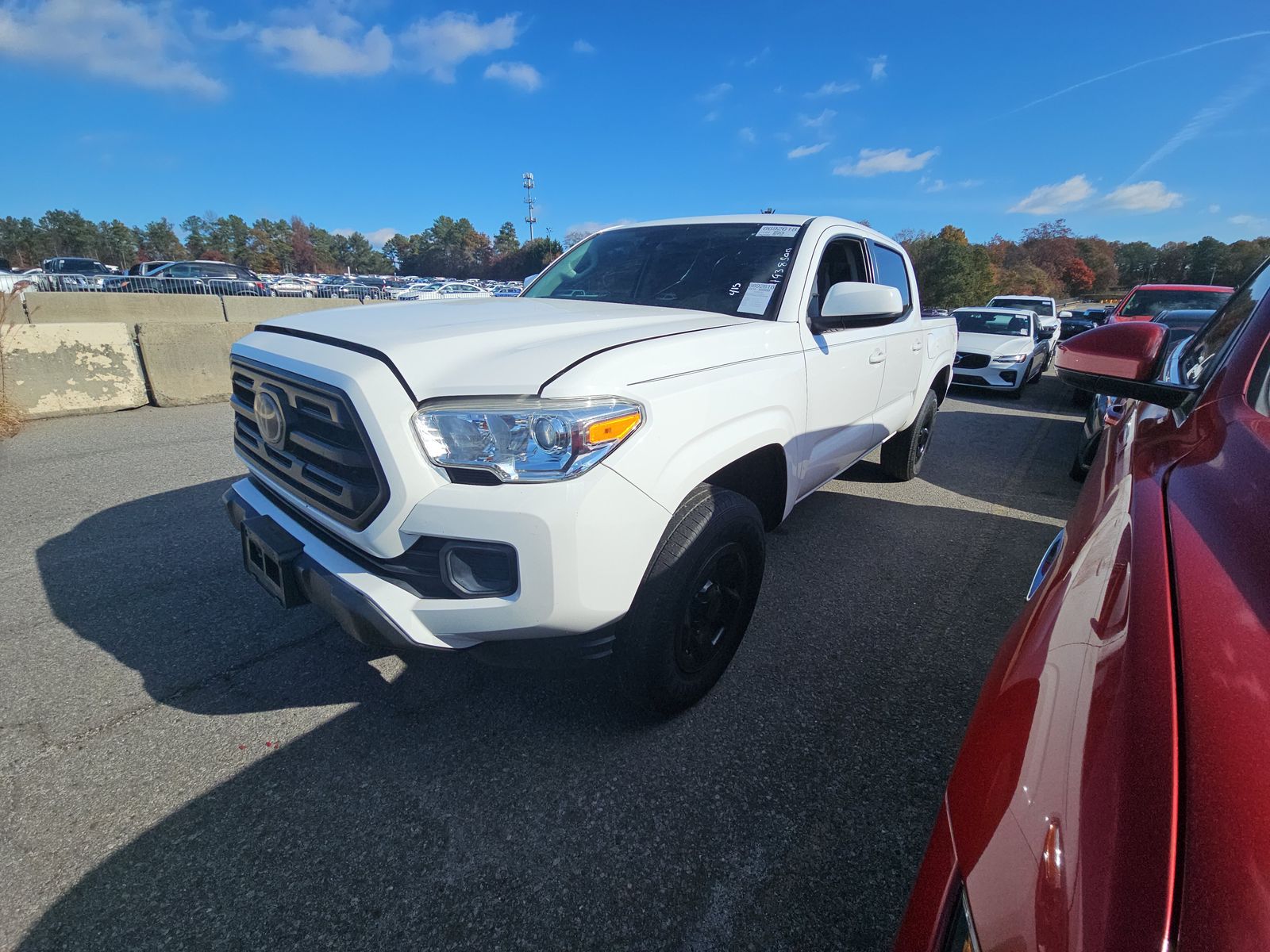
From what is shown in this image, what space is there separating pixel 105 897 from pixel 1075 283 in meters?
79.8

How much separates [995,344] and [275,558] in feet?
36.3

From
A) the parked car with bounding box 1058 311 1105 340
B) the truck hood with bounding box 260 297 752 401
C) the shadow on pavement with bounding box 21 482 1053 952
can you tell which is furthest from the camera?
the parked car with bounding box 1058 311 1105 340

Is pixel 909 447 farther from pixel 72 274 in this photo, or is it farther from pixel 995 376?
pixel 72 274

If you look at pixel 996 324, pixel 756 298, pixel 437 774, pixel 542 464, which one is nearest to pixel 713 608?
pixel 542 464

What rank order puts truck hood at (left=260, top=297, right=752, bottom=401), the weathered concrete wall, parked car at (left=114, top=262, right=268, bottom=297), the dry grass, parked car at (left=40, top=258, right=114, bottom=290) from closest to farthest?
truck hood at (left=260, top=297, right=752, bottom=401), the dry grass, the weathered concrete wall, parked car at (left=40, top=258, right=114, bottom=290), parked car at (left=114, top=262, right=268, bottom=297)

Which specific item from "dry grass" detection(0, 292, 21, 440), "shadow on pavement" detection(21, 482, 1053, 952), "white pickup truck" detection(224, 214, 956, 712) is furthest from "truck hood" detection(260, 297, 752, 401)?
"dry grass" detection(0, 292, 21, 440)

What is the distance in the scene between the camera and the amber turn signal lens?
1659 mm

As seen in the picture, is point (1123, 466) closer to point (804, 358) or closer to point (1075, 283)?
point (804, 358)

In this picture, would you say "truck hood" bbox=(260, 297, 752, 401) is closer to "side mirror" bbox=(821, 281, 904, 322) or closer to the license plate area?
"side mirror" bbox=(821, 281, 904, 322)

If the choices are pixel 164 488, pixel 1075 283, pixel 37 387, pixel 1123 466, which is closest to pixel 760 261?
pixel 1123 466

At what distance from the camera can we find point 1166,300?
34.7 feet

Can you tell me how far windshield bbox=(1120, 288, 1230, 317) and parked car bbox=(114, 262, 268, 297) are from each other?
19378 millimetres

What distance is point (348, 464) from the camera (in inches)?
68.9

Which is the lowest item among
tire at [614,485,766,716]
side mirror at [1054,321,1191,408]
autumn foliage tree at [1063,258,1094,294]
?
tire at [614,485,766,716]
